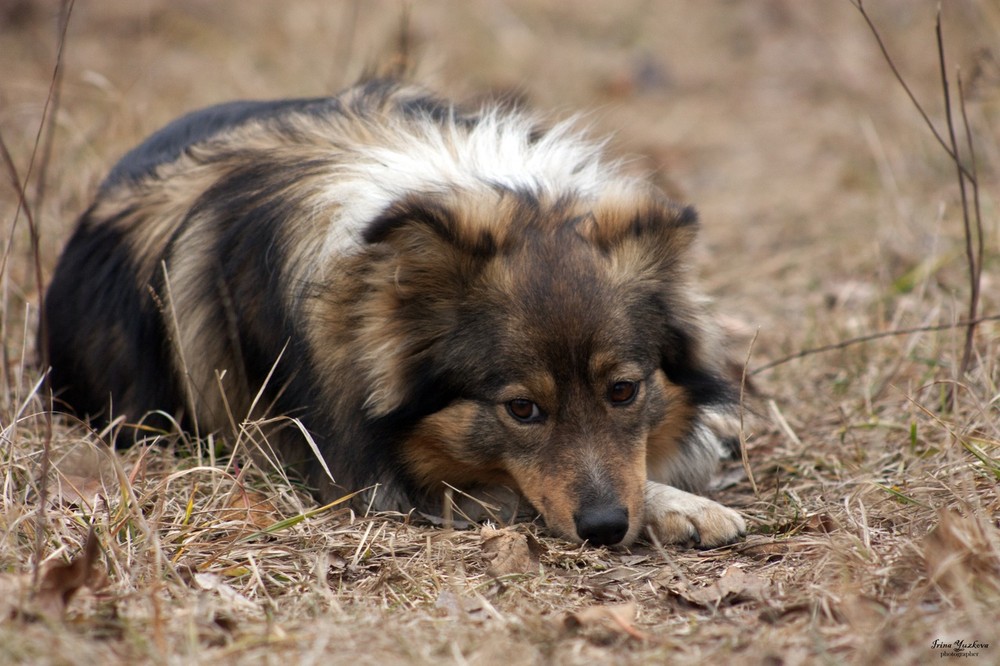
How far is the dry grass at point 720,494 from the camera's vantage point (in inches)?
119

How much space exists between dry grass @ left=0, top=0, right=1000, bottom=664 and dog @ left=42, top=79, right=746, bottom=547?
0.23 meters

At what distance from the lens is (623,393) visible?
399 centimetres

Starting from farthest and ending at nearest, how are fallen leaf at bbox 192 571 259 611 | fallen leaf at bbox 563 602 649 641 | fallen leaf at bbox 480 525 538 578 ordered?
1. fallen leaf at bbox 480 525 538 578
2. fallen leaf at bbox 192 571 259 611
3. fallen leaf at bbox 563 602 649 641

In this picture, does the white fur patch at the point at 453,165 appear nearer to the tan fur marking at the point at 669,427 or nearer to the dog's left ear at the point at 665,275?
the dog's left ear at the point at 665,275

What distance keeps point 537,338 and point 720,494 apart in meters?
1.43

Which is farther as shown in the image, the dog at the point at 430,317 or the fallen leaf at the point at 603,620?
the dog at the point at 430,317

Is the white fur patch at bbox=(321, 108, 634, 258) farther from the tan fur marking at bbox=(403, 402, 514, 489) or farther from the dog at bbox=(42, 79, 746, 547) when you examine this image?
the tan fur marking at bbox=(403, 402, 514, 489)

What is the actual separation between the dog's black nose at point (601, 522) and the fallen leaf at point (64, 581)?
5.34 feet

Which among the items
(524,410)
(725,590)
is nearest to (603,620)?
(725,590)

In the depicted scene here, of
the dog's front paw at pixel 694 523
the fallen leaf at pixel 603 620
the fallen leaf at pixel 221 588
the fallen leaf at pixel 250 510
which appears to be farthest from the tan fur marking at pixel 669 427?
the fallen leaf at pixel 221 588

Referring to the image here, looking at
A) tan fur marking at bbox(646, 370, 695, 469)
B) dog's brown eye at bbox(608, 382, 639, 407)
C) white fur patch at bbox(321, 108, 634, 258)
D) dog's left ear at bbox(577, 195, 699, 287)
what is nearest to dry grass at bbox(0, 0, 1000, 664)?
tan fur marking at bbox(646, 370, 695, 469)

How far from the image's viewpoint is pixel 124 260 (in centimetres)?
502

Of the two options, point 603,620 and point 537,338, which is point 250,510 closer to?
point 537,338

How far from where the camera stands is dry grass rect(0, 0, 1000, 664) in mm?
3021
